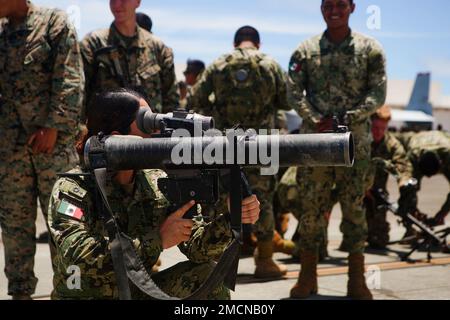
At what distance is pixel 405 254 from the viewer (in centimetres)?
720

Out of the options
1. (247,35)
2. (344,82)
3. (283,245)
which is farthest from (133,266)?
A: (283,245)

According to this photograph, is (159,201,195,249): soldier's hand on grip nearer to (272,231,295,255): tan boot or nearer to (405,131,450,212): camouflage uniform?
(272,231,295,255): tan boot

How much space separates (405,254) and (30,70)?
13.4 feet

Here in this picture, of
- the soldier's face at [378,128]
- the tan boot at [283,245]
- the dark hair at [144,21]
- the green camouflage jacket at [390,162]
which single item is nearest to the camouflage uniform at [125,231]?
the tan boot at [283,245]

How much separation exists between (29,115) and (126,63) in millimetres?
1201

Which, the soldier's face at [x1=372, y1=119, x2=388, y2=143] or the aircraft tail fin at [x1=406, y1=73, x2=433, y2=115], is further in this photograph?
the aircraft tail fin at [x1=406, y1=73, x2=433, y2=115]

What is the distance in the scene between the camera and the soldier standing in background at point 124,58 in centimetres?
566

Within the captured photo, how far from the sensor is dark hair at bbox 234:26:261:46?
6625 millimetres

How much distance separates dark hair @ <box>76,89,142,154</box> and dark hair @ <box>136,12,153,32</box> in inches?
172

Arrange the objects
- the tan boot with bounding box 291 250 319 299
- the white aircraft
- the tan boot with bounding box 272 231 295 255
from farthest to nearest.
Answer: the white aircraft < the tan boot with bounding box 272 231 295 255 < the tan boot with bounding box 291 250 319 299

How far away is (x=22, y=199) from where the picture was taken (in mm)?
4645

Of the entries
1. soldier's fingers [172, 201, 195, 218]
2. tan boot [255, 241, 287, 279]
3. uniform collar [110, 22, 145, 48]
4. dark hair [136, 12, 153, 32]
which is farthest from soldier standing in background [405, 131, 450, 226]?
soldier's fingers [172, 201, 195, 218]

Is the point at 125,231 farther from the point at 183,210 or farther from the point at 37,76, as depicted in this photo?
the point at 37,76
